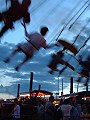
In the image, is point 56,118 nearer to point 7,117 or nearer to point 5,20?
point 7,117

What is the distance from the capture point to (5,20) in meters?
4.33

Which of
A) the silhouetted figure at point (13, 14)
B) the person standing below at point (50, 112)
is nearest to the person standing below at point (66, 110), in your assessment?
the person standing below at point (50, 112)

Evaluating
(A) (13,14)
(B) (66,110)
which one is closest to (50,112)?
(B) (66,110)

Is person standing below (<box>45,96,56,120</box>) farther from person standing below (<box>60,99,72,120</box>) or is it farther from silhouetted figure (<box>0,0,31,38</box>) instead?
silhouetted figure (<box>0,0,31,38</box>)

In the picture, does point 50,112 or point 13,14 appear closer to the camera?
point 13,14

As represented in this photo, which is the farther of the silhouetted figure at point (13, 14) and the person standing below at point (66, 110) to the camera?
the person standing below at point (66, 110)

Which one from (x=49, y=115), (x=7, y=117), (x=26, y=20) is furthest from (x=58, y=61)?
(x=7, y=117)

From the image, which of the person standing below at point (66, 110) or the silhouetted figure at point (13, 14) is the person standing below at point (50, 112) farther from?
the silhouetted figure at point (13, 14)

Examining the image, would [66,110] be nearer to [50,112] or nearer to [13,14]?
[50,112]

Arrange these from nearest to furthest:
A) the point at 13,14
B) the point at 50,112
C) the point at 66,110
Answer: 1. the point at 13,14
2. the point at 50,112
3. the point at 66,110

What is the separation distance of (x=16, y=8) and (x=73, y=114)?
280 inches

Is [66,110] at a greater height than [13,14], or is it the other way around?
[13,14]

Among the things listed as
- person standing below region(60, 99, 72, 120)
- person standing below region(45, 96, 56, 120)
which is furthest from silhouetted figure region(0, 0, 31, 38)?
person standing below region(60, 99, 72, 120)

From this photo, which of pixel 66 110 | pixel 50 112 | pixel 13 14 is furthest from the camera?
pixel 66 110
